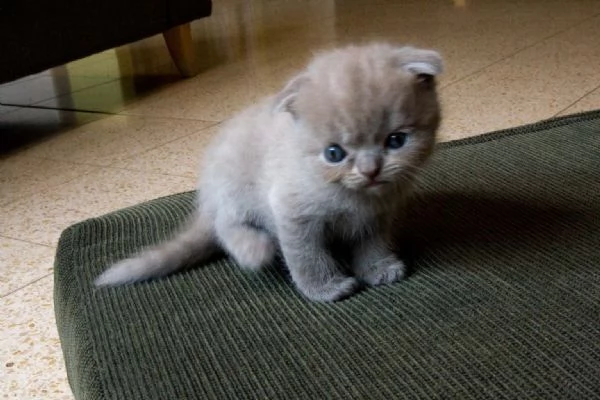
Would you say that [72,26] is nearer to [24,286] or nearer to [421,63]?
[24,286]

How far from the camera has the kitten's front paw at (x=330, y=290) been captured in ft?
3.08

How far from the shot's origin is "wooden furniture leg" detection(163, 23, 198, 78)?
2.89m

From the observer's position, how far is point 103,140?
2186 millimetres

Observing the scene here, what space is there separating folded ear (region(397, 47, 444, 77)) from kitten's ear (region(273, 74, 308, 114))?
12 cm

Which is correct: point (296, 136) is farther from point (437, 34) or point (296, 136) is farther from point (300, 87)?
point (437, 34)

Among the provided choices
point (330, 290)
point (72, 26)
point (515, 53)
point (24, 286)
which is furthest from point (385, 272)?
point (515, 53)

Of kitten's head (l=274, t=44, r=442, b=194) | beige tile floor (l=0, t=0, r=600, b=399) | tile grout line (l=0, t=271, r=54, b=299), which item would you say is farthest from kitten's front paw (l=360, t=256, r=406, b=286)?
tile grout line (l=0, t=271, r=54, b=299)

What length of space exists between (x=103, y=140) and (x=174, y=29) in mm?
869

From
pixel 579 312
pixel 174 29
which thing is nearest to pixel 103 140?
pixel 174 29

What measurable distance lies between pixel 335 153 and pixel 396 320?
0.22 m

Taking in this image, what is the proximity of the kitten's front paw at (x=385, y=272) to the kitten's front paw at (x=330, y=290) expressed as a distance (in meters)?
0.03

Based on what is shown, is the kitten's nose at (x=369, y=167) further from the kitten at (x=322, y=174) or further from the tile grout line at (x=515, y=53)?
the tile grout line at (x=515, y=53)

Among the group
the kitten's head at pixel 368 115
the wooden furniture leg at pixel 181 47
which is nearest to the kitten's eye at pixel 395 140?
the kitten's head at pixel 368 115

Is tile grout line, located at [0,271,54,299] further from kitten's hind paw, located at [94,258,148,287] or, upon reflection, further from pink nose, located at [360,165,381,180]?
pink nose, located at [360,165,381,180]
